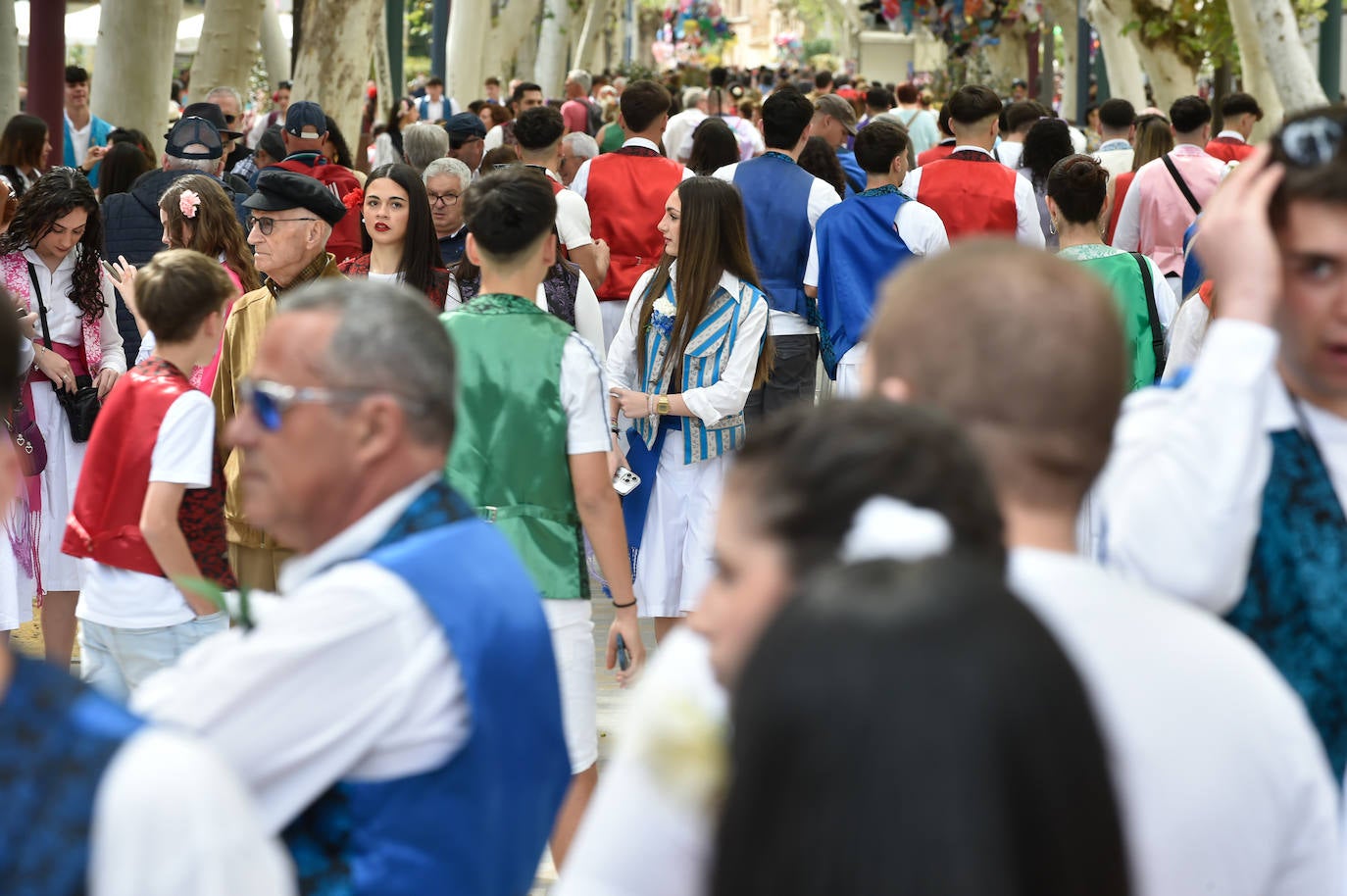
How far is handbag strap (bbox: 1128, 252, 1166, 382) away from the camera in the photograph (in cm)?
668

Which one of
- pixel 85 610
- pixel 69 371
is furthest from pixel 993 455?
pixel 69 371

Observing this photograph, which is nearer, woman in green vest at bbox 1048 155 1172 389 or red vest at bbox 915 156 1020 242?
woman in green vest at bbox 1048 155 1172 389

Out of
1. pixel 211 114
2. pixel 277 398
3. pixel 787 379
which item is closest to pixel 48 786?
pixel 277 398

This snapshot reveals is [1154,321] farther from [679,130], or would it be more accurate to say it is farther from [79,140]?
[79,140]

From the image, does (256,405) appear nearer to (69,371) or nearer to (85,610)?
(85,610)

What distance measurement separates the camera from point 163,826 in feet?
4.98

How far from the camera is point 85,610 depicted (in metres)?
4.68

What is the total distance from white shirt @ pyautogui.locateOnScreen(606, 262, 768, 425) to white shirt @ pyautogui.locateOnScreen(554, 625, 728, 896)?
423 cm

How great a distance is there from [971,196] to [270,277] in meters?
4.08

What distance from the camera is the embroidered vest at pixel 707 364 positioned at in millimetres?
5996

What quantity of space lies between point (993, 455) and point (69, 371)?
18.2 feet

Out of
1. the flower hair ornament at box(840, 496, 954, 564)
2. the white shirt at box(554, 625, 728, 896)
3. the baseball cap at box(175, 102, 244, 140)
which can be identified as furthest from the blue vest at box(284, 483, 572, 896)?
the baseball cap at box(175, 102, 244, 140)

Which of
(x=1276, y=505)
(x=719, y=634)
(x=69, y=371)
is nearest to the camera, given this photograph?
(x=719, y=634)

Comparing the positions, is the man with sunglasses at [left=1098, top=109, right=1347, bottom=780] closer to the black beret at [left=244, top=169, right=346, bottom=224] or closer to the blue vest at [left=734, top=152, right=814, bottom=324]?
the black beret at [left=244, top=169, right=346, bottom=224]
